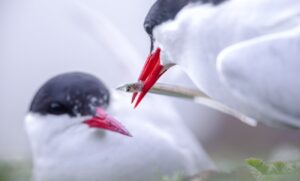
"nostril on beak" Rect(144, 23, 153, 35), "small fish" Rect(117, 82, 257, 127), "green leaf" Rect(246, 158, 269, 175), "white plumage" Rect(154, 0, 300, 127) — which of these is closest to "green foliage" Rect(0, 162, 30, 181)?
"small fish" Rect(117, 82, 257, 127)

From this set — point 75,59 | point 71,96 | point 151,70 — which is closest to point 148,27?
point 151,70

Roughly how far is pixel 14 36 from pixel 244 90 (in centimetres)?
910

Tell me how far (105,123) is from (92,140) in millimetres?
162

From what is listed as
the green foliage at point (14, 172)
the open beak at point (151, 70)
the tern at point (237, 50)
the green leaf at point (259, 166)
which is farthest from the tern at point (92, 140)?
the green leaf at point (259, 166)

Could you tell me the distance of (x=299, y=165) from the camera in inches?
128

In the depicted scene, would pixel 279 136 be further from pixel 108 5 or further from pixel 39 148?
pixel 108 5

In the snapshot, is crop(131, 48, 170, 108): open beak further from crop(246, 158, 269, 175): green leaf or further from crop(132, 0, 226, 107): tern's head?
crop(246, 158, 269, 175): green leaf

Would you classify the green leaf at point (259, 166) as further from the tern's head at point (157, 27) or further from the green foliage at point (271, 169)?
the tern's head at point (157, 27)

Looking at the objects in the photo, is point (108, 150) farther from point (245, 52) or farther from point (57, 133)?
point (245, 52)

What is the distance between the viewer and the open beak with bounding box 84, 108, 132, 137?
438 centimetres

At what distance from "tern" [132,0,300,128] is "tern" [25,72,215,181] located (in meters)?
0.73

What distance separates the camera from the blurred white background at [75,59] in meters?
6.33

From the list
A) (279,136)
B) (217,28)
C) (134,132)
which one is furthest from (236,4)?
(279,136)

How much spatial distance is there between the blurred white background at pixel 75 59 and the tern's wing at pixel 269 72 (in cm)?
214
